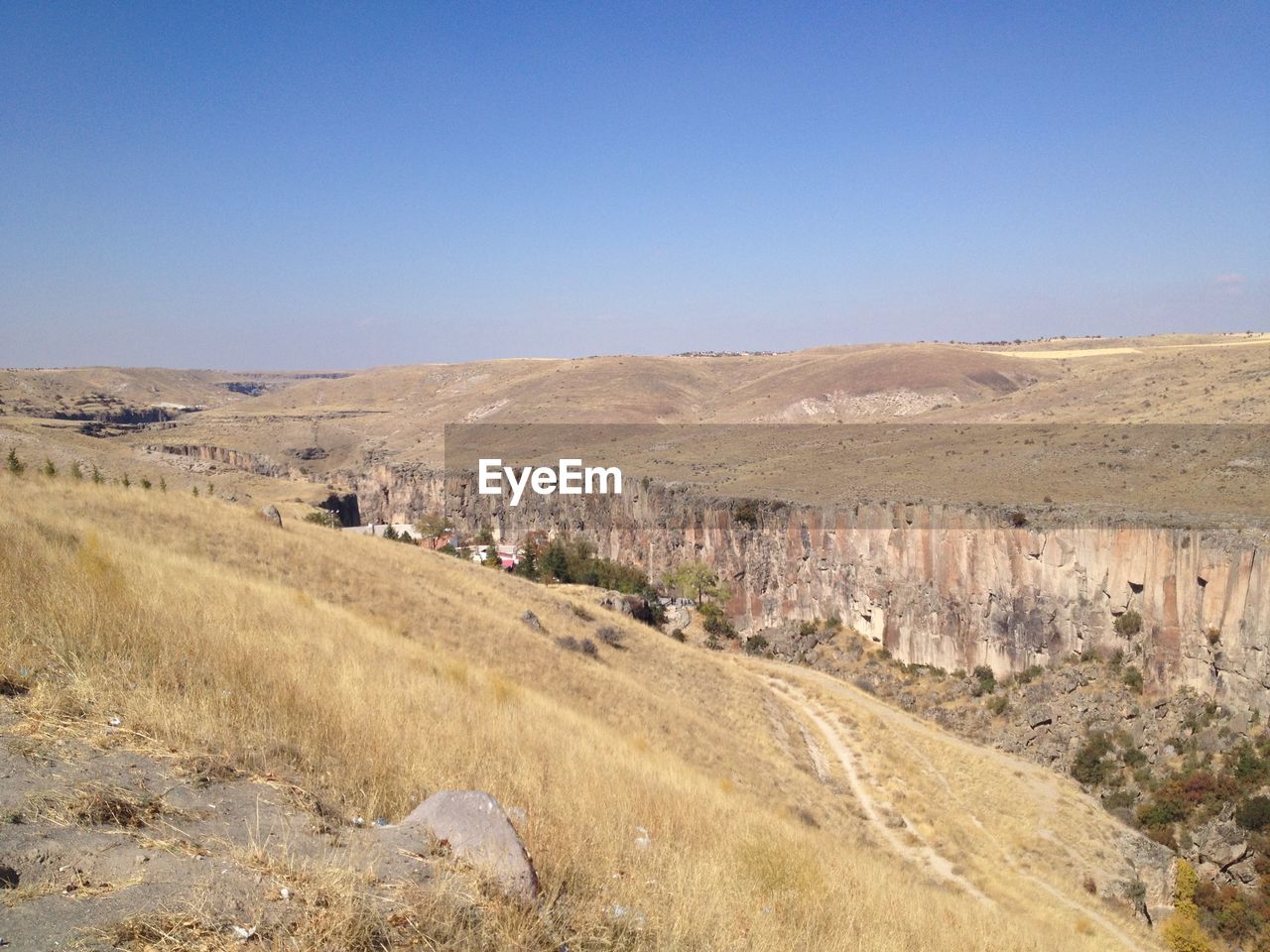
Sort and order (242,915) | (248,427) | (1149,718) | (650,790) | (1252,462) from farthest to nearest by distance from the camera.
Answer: (248,427)
(1252,462)
(1149,718)
(650,790)
(242,915)

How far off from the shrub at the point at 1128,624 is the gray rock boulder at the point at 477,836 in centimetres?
3104

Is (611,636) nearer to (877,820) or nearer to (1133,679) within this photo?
(877,820)

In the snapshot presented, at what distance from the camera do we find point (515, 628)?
762 inches

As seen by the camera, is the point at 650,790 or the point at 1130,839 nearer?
the point at 650,790

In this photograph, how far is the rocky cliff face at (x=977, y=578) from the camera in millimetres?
26656

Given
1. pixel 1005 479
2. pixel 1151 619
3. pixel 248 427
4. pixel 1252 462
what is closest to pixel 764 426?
pixel 1005 479

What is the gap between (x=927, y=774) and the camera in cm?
2309

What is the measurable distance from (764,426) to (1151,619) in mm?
51175

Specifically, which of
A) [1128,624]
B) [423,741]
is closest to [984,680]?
[1128,624]

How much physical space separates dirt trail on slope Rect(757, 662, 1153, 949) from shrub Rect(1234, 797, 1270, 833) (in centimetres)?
490

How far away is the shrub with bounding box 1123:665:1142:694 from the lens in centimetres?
2830

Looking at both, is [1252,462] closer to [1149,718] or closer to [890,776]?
[1149,718]

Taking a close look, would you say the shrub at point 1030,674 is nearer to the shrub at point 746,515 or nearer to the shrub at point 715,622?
the shrub at point 715,622

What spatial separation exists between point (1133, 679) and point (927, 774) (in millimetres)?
11050
